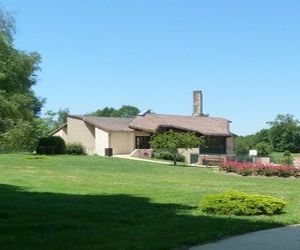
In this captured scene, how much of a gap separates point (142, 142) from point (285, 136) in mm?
47366

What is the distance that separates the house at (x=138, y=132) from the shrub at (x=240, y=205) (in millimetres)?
41762

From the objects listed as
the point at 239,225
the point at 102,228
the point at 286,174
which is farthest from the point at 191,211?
the point at 286,174

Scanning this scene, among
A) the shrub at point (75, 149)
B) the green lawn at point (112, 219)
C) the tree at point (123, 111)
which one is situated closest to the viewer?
the green lawn at point (112, 219)

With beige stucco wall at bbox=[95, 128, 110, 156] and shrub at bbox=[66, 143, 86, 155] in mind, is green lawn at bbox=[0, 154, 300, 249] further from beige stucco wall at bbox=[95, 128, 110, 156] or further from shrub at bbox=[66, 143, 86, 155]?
beige stucco wall at bbox=[95, 128, 110, 156]

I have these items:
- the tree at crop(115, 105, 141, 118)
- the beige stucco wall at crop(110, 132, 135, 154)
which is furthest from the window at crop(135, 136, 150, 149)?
the tree at crop(115, 105, 141, 118)

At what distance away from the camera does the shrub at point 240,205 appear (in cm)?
1466

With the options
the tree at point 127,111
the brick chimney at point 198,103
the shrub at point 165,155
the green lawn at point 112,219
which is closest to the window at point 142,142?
the shrub at point 165,155

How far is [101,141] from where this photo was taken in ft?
201

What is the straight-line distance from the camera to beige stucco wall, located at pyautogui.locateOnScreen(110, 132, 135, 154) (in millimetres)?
60656

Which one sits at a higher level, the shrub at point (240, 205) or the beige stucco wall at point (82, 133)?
the beige stucco wall at point (82, 133)

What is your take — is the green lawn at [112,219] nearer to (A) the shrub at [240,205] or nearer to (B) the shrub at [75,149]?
(A) the shrub at [240,205]

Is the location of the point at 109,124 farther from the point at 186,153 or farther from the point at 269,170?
the point at 269,170

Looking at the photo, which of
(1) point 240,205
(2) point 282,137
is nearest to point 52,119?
(2) point 282,137

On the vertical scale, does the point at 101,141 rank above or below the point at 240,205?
above
